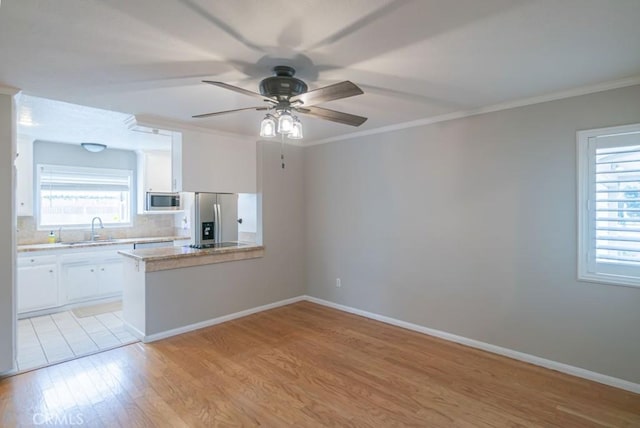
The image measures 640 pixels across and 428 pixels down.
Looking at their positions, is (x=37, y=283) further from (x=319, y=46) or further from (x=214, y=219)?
(x=319, y=46)

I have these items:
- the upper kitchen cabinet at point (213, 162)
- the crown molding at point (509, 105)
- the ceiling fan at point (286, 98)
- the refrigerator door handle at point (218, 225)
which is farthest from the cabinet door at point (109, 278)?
the ceiling fan at point (286, 98)

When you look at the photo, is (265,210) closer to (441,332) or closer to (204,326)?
(204,326)

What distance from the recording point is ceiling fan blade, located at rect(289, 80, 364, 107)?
6.59 ft

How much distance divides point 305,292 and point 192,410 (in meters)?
2.96

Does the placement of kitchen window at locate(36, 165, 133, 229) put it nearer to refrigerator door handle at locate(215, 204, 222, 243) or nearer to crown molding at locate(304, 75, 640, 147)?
refrigerator door handle at locate(215, 204, 222, 243)

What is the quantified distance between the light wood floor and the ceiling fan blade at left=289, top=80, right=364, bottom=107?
2.21m

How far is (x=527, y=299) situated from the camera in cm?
320

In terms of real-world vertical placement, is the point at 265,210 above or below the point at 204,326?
above

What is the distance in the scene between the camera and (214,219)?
Answer: 479cm

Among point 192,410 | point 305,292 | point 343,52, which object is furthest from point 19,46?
point 305,292

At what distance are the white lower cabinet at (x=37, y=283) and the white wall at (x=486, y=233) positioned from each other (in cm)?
393

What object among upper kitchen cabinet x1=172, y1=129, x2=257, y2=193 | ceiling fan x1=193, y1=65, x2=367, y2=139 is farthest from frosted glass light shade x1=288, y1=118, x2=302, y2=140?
upper kitchen cabinet x1=172, y1=129, x2=257, y2=193

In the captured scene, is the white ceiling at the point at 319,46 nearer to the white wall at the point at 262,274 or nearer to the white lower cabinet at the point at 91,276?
the white wall at the point at 262,274

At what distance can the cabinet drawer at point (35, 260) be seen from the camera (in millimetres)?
4379
